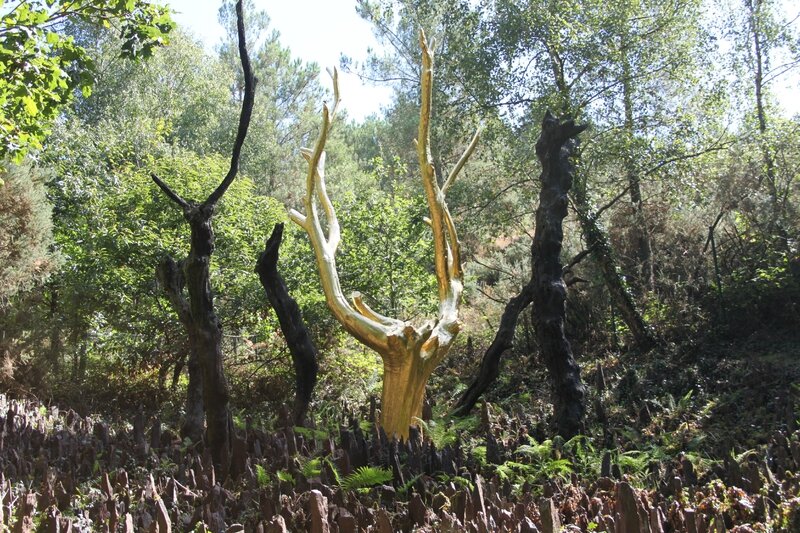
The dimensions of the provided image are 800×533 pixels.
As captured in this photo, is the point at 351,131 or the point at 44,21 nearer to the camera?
the point at 44,21

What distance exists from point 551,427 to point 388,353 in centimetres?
179

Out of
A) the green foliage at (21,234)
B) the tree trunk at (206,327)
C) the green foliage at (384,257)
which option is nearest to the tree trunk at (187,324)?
the tree trunk at (206,327)

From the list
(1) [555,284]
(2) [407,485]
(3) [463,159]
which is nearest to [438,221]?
(3) [463,159]

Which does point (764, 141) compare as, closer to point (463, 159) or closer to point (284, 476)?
point (463, 159)

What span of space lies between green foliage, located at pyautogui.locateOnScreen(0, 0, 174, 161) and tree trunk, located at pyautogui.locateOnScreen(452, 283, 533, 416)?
514cm

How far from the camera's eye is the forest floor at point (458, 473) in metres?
3.23

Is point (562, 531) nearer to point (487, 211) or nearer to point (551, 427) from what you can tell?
point (551, 427)

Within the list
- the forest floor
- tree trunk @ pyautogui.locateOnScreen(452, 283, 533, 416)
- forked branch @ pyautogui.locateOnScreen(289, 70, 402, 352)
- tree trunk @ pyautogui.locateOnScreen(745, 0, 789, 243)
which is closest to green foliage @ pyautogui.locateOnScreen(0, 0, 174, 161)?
forked branch @ pyautogui.locateOnScreen(289, 70, 402, 352)

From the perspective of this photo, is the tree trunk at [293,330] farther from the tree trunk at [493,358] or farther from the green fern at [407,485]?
the green fern at [407,485]

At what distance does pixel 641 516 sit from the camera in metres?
2.78

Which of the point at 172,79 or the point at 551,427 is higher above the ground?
the point at 172,79

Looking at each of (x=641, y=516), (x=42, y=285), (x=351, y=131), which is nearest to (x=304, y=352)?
(x=641, y=516)

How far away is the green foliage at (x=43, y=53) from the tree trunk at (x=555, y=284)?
A: 4558 millimetres

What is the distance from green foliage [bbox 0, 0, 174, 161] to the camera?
718 centimetres
